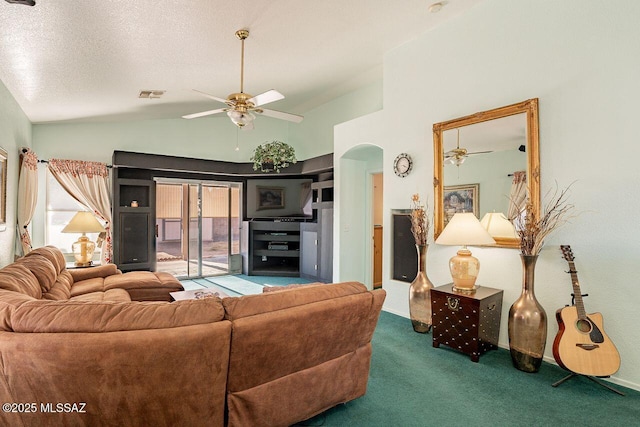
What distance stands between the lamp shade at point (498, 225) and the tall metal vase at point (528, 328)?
1.57ft

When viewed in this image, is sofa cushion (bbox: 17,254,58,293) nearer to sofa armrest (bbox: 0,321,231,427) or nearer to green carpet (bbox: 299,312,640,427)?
sofa armrest (bbox: 0,321,231,427)

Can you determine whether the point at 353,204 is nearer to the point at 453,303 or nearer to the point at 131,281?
the point at 453,303

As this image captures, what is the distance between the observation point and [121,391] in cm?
143

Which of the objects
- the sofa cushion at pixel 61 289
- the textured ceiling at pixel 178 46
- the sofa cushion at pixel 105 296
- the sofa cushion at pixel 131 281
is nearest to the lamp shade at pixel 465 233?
the textured ceiling at pixel 178 46

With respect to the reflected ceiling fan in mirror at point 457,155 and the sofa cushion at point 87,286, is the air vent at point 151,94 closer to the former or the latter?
the sofa cushion at point 87,286

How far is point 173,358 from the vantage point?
4.80 feet

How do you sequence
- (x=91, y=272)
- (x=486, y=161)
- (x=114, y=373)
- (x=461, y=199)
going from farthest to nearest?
1. (x=91, y=272)
2. (x=461, y=199)
3. (x=486, y=161)
4. (x=114, y=373)

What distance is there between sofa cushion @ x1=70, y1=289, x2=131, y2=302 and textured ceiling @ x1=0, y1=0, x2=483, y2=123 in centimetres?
227

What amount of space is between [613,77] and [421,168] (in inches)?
73.3

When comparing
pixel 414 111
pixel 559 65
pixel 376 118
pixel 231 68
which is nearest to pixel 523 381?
pixel 559 65

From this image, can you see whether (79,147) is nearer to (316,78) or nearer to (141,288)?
(141,288)

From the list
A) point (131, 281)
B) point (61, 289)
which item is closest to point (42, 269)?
point (61, 289)

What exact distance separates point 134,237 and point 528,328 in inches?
230

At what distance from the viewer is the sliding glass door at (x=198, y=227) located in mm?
6414
